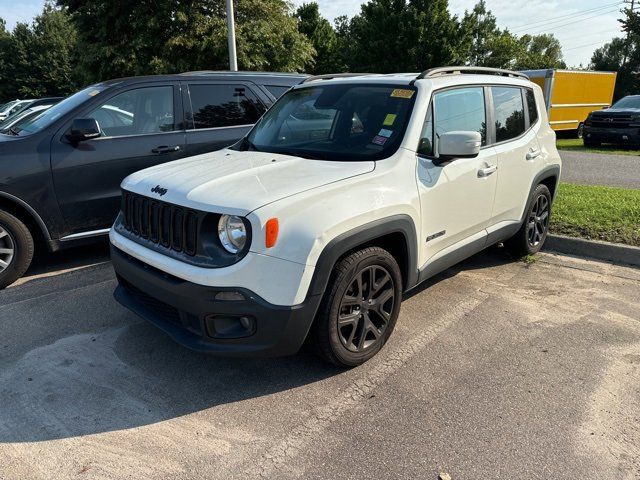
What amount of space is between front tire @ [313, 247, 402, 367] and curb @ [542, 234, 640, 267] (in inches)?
120

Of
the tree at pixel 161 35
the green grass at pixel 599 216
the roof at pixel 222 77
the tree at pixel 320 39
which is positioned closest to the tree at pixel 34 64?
the tree at pixel 320 39

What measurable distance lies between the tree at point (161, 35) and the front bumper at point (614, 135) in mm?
11637

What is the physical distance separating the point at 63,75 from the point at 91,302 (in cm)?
5015

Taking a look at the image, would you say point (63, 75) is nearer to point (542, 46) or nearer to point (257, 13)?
point (257, 13)

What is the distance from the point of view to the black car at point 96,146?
179 inches

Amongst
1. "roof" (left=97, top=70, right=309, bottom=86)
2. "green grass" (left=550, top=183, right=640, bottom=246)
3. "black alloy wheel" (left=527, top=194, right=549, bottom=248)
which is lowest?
"green grass" (left=550, top=183, right=640, bottom=246)

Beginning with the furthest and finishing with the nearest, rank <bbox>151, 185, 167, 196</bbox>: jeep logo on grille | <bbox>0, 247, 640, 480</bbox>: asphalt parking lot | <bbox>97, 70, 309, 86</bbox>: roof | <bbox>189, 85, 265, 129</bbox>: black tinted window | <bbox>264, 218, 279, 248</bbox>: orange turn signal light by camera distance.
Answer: <bbox>189, 85, 265, 129</bbox>: black tinted window → <bbox>97, 70, 309, 86</bbox>: roof → <bbox>151, 185, 167, 196</bbox>: jeep logo on grille → <bbox>264, 218, 279, 248</bbox>: orange turn signal light → <bbox>0, 247, 640, 480</bbox>: asphalt parking lot

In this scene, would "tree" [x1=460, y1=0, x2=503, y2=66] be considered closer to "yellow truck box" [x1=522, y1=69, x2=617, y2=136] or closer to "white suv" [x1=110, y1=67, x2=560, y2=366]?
"yellow truck box" [x1=522, y1=69, x2=617, y2=136]

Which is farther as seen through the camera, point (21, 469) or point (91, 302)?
point (91, 302)

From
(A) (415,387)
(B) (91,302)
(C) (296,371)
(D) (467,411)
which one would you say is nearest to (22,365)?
(B) (91,302)

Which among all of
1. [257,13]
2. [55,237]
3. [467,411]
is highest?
[257,13]

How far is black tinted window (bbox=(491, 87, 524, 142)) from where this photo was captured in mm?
4395

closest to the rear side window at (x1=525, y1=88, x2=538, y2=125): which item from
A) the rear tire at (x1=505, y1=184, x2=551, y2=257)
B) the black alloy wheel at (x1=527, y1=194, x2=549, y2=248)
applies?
the rear tire at (x1=505, y1=184, x2=551, y2=257)

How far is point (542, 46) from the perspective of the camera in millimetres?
90000
